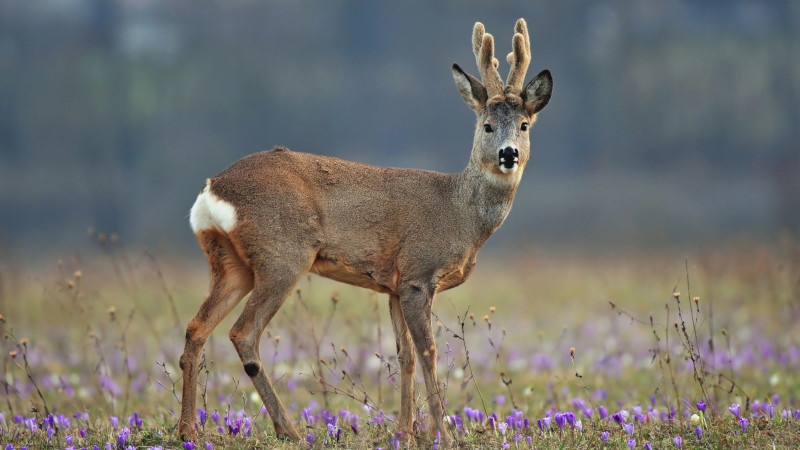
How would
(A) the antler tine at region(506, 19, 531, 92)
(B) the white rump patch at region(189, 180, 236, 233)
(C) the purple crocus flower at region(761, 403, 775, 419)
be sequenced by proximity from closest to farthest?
(B) the white rump patch at region(189, 180, 236, 233) → (C) the purple crocus flower at region(761, 403, 775, 419) → (A) the antler tine at region(506, 19, 531, 92)

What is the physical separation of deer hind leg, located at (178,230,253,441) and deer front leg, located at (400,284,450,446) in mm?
1205

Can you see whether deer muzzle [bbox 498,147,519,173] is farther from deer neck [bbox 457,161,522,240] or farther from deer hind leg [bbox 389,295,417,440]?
deer hind leg [bbox 389,295,417,440]

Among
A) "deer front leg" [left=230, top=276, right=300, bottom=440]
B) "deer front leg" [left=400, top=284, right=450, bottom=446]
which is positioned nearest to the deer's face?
"deer front leg" [left=400, top=284, right=450, bottom=446]

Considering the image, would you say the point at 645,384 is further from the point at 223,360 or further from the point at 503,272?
the point at 503,272

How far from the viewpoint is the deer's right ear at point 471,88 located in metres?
6.89

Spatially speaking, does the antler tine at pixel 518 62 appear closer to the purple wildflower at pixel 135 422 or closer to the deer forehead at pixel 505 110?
the deer forehead at pixel 505 110

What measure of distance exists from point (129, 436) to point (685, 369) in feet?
22.3

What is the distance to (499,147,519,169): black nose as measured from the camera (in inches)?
257

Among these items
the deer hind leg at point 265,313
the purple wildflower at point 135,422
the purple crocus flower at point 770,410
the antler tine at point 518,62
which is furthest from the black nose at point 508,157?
the purple wildflower at point 135,422

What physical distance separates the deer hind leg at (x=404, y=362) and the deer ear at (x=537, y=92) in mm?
1845

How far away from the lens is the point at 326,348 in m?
12.8

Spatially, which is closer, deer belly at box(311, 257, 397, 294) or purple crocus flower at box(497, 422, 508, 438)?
purple crocus flower at box(497, 422, 508, 438)

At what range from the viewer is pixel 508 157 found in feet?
21.4

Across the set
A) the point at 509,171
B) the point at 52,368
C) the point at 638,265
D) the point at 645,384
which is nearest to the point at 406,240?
the point at 509,171
